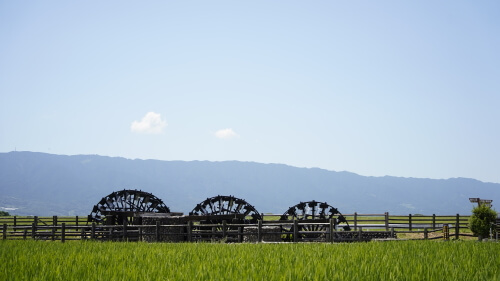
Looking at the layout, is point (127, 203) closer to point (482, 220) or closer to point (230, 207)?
point (230, 207)

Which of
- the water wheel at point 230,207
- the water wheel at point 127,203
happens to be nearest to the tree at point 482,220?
the water wheel at point 230,207

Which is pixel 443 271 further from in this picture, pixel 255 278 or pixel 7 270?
pixel 7 270

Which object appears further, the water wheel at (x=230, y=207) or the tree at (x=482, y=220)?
the water wheel at (x=230, y=207)

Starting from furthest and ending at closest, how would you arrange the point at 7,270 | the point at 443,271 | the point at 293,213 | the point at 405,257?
the point at 293,213 < the point at 405,257 < the point at 7,270 < the point at 443,271

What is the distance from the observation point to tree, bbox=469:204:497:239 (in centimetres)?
3275

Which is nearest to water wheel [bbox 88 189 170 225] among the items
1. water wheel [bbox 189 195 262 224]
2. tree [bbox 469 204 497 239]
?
water wheel [bbox 189 195 262 224]

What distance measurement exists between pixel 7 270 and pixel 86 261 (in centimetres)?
197

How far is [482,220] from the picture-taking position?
3291 cm

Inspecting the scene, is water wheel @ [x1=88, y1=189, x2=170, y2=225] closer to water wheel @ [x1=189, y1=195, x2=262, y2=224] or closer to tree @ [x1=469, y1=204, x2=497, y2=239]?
water wheel @ [x1=189, y1=195, x2=262, y2=224]

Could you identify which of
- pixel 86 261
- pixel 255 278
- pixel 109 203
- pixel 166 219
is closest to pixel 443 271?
pixel 255 278

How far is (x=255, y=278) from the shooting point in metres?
10.5

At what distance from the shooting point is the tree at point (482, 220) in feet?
107

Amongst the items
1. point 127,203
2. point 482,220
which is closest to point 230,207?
point 127,203

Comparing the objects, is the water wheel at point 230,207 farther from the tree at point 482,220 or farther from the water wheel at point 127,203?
the tree at point 482,220
